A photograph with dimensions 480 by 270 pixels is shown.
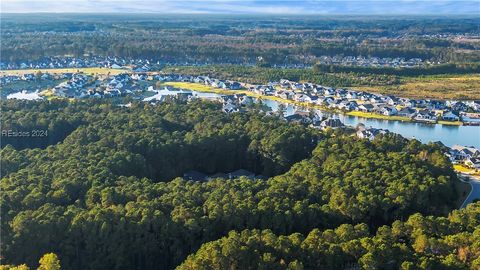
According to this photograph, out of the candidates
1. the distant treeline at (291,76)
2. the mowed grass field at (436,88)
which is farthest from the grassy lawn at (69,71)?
the mowed grass field at (436,88)

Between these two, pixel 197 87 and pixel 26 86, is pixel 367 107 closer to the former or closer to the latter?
pixel 197 87

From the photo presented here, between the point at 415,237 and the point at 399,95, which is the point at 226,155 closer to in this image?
the point at 415,237

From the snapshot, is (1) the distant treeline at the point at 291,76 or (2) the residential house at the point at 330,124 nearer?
(2) the residential house at the point at 330,124

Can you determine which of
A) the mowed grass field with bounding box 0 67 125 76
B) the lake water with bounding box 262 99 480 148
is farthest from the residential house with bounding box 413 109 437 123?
the mowed grass field with bounding box 0 67 125 76

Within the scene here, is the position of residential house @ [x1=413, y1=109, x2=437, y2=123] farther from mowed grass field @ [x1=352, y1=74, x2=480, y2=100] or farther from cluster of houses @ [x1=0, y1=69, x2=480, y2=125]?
mowed grass field @ [x1=352, y1=74, x2=480, y2=100]

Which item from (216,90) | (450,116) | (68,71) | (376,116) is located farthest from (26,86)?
(450,116)

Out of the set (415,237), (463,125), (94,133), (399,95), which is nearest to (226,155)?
(94,133)

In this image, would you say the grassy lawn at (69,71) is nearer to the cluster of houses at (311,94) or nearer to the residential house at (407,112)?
the cluster of houses at (311,94)
